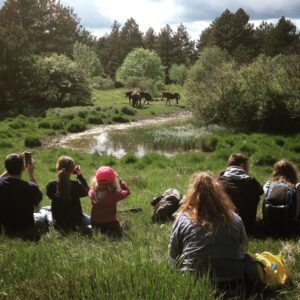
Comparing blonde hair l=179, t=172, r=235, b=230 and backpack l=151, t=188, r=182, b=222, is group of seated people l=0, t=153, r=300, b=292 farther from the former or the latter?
backpack l=151, t=188, r=182, b=222

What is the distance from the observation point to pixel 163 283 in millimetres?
3436

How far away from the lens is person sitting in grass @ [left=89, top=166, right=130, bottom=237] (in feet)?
21.5

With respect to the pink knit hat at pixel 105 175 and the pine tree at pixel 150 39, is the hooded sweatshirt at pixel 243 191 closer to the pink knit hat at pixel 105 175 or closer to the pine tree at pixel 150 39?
the pink knit hat at pixel 105 175

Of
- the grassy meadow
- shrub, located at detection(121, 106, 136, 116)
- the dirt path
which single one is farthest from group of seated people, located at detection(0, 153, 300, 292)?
shrub, located at detection(121, 106, 136, 116)

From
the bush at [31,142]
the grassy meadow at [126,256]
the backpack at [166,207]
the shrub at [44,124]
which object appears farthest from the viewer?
the shrub at [44,124]

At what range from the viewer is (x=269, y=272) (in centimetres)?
446

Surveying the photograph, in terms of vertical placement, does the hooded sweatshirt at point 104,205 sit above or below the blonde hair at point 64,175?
below

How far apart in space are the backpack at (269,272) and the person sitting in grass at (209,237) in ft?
0.62

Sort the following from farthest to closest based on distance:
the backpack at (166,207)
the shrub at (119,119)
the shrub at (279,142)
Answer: the shrub at (119,119) < the shrub at (279,142) < the backpack at (166,207)

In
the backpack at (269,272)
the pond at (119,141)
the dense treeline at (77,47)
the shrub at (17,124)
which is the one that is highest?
the dense treeline at (77,47)

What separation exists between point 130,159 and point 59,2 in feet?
151

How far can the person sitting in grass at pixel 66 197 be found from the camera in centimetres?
653

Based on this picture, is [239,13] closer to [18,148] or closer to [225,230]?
[18,148]

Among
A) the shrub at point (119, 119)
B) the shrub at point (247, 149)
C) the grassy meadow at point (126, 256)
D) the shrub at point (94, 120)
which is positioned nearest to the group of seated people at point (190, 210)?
the grassy meadow at point (126, 256)
